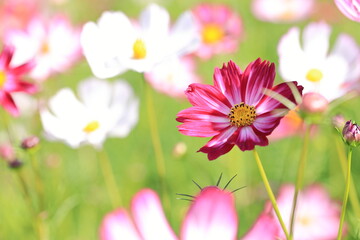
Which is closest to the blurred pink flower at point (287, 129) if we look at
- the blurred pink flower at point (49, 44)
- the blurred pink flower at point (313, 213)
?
the blurred pink flower at point (313, 213)

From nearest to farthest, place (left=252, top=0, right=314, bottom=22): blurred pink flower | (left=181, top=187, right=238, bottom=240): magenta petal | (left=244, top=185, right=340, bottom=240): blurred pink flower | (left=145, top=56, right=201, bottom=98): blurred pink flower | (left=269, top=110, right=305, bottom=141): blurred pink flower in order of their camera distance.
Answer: (left=181, top=187, right=238, bottom=240): magenta petal, (left=244, top=185, right=340, bottom=240): blurred pink flower, (left=269, top=110, right=305, bottom=141): blurred pink flower, (left=145, top=56, right=201, bottom=98): blurred pink flower, (left=252, top=0, right=314, bottom=22): blurred pink flower

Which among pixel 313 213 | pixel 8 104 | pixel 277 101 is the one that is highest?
pixel 277 101

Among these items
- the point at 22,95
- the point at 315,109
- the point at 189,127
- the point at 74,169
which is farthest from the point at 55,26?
the point at 315,109

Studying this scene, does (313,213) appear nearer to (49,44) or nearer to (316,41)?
(316,41)

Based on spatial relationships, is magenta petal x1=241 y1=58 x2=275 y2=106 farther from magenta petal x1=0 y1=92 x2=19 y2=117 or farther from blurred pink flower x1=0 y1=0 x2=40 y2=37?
blurred pink flower x1=0 y1=0 x2=40 y2=37

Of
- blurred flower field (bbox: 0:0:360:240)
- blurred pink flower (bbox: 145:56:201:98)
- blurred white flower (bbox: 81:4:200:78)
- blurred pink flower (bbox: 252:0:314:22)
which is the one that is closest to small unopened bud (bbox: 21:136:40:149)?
blurred flower field (bbox: 0:0:360:240)

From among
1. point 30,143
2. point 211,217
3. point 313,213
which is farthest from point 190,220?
point 313,213

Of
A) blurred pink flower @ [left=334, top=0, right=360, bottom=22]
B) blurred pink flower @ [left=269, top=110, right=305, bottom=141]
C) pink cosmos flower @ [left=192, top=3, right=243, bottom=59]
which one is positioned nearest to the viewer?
blurred pink flower @ [left=334, top=0, right=360, bottom=22]
